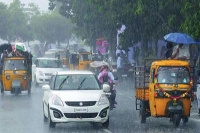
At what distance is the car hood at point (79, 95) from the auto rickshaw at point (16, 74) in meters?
17.7

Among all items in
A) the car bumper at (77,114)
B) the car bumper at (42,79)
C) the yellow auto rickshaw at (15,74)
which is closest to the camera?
the car bumper at (77,114)

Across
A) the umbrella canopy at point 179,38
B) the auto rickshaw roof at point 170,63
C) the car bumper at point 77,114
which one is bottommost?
the car bumper at point 77,114

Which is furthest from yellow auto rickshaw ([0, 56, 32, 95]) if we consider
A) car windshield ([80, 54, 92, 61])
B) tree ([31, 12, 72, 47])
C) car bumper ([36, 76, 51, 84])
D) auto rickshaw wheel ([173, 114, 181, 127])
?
tree ([31, 12, 72, 47])

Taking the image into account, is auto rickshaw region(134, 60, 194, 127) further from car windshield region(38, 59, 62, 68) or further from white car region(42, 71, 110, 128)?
car windshield region(38, 59, 62, 68)

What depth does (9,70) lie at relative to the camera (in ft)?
132

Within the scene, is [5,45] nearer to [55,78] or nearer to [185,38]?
[185,38]

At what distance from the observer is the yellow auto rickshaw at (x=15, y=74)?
4003cm

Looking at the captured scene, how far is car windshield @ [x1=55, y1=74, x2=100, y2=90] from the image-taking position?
23125 millimetres

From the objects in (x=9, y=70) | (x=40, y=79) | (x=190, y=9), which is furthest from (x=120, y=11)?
(x=190, y=9)

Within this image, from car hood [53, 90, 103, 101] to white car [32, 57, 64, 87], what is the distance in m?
26.6

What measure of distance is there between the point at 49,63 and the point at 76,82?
27366 millimetres

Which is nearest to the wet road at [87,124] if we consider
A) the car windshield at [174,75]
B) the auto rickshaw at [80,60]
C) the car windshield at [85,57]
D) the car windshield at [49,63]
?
the car windshield at [174,75]

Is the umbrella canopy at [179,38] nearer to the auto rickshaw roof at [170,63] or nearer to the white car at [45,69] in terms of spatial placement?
the auto rickshaw roof at [170,63]

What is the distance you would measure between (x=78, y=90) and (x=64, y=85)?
0.61m
